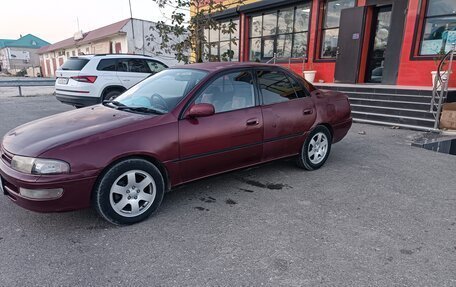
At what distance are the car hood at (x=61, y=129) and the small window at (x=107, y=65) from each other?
5383 mm

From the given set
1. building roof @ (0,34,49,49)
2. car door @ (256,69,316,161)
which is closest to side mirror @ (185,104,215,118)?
car door @ (256,69,316,161)

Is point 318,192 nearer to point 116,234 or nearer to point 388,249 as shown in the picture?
point 388,249

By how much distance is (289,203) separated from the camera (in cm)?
370

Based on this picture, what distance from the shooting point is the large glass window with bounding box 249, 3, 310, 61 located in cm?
1267

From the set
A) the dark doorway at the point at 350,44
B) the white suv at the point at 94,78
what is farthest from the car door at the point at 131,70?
the dark doorway at the point at 350,44

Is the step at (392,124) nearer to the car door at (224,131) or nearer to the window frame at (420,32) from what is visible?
the window frame at (420,32)

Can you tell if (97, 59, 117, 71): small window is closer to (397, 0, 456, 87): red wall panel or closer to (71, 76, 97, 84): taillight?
(71, 76, 97, 84): taillight

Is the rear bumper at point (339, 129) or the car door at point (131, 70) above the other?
the car door at point (131, 70)

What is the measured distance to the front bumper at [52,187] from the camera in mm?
2723

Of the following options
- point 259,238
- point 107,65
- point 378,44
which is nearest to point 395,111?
point 378,44

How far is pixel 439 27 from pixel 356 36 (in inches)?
95.8

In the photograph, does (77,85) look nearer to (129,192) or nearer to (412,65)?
(129,192)

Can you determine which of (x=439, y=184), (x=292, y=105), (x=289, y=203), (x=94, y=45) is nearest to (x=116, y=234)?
(x=289, y=203)

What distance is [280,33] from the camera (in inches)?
538
